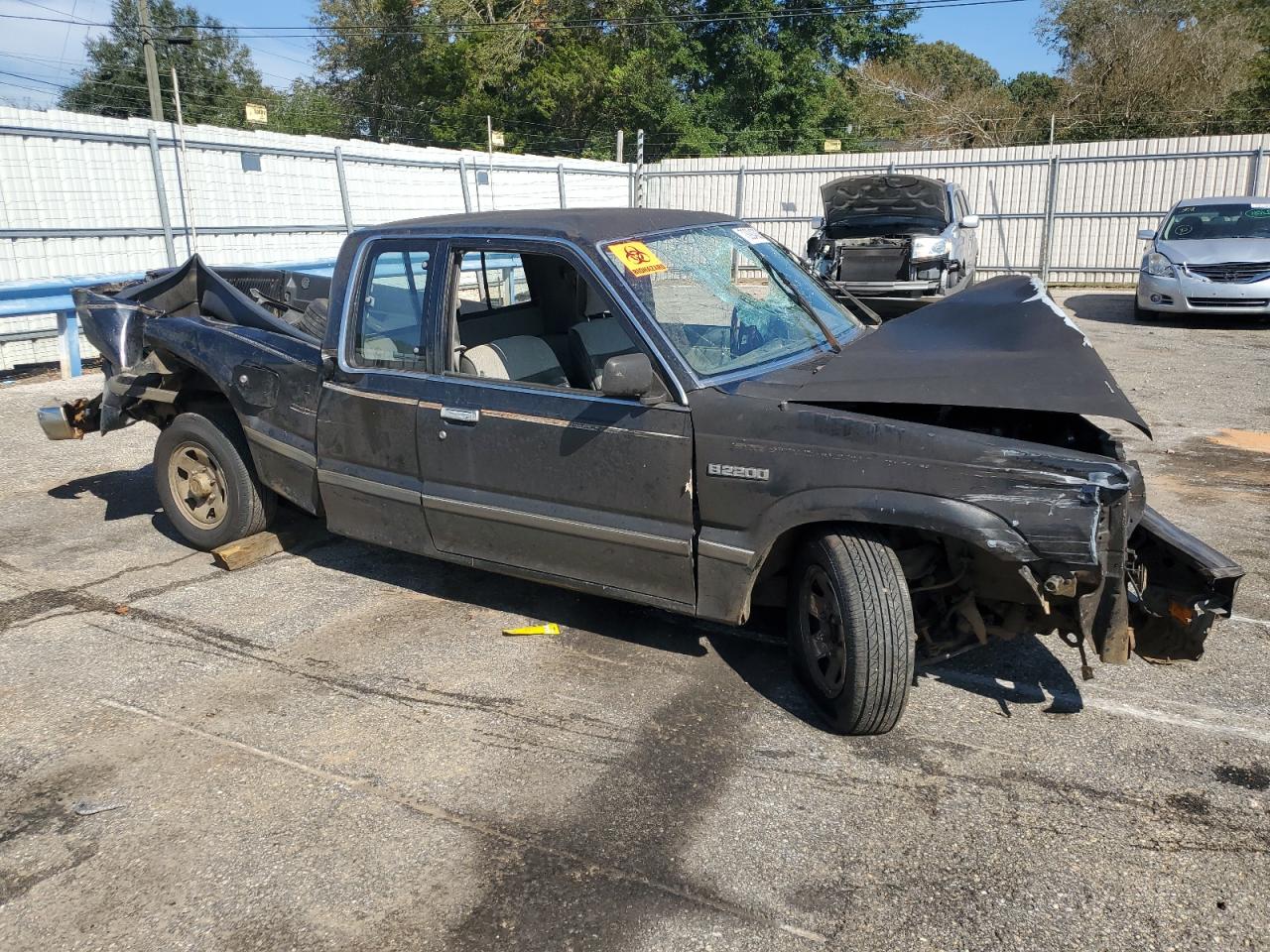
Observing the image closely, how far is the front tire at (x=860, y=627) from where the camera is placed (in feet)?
11.4

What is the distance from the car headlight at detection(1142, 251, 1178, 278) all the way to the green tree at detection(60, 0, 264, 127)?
3989 centimetres

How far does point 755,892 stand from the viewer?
294 cm

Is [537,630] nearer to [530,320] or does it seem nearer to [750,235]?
[530,320]

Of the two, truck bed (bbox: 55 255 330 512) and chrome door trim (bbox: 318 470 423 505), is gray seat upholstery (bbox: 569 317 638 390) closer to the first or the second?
chrome door trim (bbox: 318 470 423 505)

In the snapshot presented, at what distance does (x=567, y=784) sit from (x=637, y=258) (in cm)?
210

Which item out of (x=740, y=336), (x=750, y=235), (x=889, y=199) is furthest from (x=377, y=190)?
(x=740, y=336)

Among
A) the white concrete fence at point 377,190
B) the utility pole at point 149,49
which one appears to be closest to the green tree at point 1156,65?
the white concrete fence at point 377,190

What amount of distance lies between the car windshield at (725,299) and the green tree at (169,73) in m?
44.3

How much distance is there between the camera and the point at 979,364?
379 cm

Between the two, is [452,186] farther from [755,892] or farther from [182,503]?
[755,892]

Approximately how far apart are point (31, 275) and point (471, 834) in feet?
36.9

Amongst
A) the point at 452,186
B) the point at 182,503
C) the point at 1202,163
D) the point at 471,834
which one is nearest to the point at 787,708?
the point at 471,834

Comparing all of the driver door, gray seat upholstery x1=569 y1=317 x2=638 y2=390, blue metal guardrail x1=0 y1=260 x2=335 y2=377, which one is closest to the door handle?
the driver door

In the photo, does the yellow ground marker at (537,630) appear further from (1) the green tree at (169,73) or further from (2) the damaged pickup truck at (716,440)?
(1) the green tree at (169,73)
